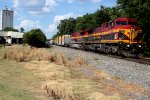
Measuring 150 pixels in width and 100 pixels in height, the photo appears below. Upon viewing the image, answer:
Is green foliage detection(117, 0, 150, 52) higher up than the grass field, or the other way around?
green foliage detection(117, 0, 150, 52)

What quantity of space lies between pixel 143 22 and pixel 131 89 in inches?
1055

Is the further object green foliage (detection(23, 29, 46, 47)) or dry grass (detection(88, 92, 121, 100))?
green foliage (detection(23, 29, 46, 47))

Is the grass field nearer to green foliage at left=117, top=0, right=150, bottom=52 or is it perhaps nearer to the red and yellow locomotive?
the red and yellow locomotive

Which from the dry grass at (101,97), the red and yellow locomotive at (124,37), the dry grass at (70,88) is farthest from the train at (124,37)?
the dry grass at (101,97)

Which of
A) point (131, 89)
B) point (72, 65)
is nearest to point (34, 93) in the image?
point (131, 89)

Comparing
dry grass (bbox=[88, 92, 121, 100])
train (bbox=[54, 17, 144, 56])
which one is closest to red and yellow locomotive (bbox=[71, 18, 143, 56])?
train (bbox=[54, 17, 144, 56])

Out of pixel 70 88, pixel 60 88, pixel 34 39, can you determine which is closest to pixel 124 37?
pixel 70 88

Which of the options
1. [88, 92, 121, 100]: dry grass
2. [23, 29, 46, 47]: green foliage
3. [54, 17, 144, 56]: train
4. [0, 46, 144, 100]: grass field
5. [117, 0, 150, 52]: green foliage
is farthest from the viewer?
[23, 29, 46, 47]: green foliage

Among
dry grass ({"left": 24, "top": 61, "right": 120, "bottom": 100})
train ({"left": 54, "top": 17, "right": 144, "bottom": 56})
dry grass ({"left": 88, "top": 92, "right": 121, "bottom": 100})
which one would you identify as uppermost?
train ({"left": 54, "top": 17, "right": 144, "bottom": 56})

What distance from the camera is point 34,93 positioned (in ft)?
Answer: 48.8

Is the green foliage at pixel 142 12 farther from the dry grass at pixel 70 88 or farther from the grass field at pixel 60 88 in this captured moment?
the dry grass at pixel 70 88

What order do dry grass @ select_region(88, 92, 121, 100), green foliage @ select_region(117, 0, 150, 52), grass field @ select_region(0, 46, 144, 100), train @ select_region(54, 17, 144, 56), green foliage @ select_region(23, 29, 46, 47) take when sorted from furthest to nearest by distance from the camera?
green foliage @ select_region(23, 29, 46, 47) < green foliage @ select_region(117, 0, 150, 52) < train @ select_region(54, 17, 144, 56) < grass field @ select_region(0, 46, 144, 100) < dry grass @ select_region(88, 92, 121, 100)

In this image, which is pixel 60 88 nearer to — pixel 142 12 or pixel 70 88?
pixel 70 88

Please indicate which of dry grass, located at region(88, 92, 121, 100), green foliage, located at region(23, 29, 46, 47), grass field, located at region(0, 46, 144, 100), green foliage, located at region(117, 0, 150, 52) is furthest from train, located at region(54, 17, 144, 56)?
green foliage, located at region(23, 29, 46, 47)
